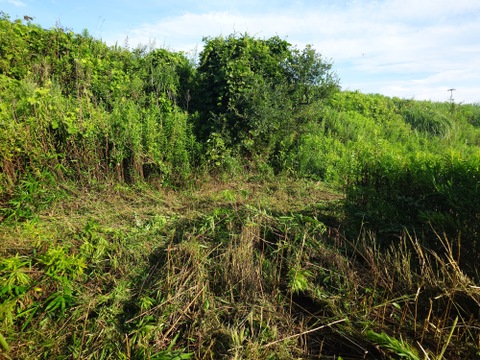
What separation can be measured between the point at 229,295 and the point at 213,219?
3.92ft

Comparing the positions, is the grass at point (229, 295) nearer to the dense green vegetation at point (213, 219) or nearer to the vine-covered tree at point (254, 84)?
the dense green vegetation at point (213, 219)

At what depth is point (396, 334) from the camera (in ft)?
8.20

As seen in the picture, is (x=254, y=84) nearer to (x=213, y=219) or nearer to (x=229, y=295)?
(x=213, y=219)

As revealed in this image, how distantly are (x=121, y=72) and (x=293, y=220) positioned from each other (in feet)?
18.1

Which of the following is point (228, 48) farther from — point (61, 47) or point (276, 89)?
point (61, 47)

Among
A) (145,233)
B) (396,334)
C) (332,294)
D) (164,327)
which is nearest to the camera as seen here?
(396,334)

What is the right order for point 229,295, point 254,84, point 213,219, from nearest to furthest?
1. point 229,295
2. point 213,219
3. point 254,84

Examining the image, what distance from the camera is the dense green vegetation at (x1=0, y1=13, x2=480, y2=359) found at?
103 inches

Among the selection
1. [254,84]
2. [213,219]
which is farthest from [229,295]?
[254,84]

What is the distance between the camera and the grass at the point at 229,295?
8.24 ft

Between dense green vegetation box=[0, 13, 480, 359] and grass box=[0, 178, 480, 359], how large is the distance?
2 centimetres

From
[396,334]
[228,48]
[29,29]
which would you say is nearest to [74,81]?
[29,29]

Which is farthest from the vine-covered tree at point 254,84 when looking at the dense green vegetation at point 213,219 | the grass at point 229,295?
the grass at point 229,295

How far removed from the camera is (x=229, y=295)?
3.04 metres
